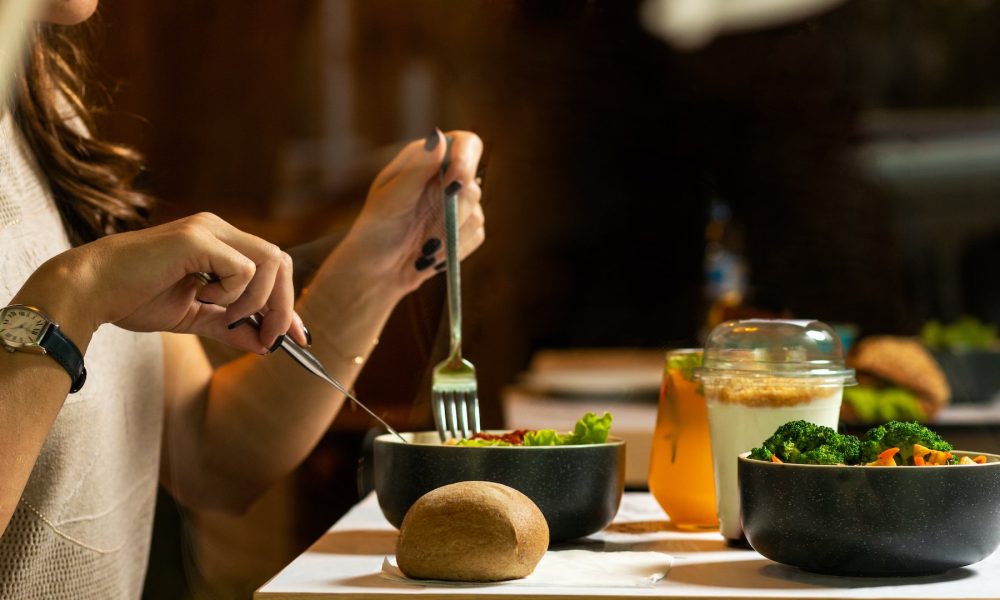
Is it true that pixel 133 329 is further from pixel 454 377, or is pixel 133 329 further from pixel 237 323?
pixel 454 377

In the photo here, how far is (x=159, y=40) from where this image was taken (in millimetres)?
845

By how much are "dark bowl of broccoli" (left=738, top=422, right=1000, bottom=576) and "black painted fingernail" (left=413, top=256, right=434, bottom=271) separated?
32 centimetres

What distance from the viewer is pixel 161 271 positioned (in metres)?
0.62

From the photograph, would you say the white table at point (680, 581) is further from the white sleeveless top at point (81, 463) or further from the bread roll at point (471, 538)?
the white sleeveless top at point (81, 463)

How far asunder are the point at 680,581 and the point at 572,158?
3.64 ft

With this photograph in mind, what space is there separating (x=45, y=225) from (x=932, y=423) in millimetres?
1236

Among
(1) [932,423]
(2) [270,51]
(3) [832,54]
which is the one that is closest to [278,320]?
(2) [270,51]

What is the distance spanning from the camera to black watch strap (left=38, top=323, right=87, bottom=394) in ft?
2.02

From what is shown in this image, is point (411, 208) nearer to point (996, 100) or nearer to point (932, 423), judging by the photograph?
point (932, 423)

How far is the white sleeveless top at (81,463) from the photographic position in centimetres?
76

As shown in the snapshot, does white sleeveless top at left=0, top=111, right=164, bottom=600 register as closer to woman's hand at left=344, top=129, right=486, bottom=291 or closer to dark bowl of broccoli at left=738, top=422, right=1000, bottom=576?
woman's hand at left=344, top=129, right=486, bottom=291

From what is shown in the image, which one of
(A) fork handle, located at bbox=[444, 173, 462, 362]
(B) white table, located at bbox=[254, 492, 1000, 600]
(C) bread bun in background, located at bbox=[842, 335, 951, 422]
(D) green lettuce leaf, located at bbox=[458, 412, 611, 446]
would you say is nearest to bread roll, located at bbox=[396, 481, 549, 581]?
(B) white table, located at bbox=[254, 492, 1000, 600]

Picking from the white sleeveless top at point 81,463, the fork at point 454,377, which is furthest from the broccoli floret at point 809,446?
the white sleeveless top at point 81,463

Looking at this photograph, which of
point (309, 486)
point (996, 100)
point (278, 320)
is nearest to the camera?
point (278, 320)
